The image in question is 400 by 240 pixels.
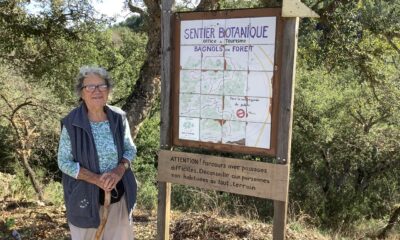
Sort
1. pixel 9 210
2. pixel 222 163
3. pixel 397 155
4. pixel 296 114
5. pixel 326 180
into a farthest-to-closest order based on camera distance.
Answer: pixel 326 180
pixel 296 114
pixel 397 155
pixel 9 210
pixel 222 163

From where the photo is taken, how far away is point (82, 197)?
3.14 m

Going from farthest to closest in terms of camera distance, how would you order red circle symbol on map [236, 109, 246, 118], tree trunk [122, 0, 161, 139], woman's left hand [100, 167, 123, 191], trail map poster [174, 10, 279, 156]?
tree trunk [122, 0, 161, 139], red circle symbol on map [236, 109, 246, 118], trail map poster [174, 10, 279, 156], woman's left hand [100, 167, 123, 191]

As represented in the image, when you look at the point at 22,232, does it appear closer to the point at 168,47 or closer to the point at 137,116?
the point at 137,116

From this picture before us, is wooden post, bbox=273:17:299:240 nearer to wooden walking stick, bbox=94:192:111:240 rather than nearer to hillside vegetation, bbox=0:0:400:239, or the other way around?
wooden walking stick, bbox=94:192:111:240

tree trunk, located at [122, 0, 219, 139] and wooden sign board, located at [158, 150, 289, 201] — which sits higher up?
tree trunk, located at [122, 0, 219, 139]

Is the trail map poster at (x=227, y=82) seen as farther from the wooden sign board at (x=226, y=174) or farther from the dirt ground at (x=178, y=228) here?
the dirt ground at (x=178, y=228)

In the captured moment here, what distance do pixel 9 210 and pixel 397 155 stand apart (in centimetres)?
1167

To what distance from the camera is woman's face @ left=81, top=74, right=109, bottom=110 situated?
10.4 ft

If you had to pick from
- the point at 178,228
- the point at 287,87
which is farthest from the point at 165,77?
the point at 178,228

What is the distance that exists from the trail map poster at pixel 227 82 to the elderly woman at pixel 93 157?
0.61 meters

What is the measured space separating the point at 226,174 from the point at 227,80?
0.72 meters

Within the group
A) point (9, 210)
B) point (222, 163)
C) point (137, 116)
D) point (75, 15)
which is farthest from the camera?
point (75, 15)

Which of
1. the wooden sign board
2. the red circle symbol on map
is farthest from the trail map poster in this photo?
the wooden sign board

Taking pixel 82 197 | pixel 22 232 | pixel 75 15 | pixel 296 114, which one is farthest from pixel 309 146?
pixel 82 197
